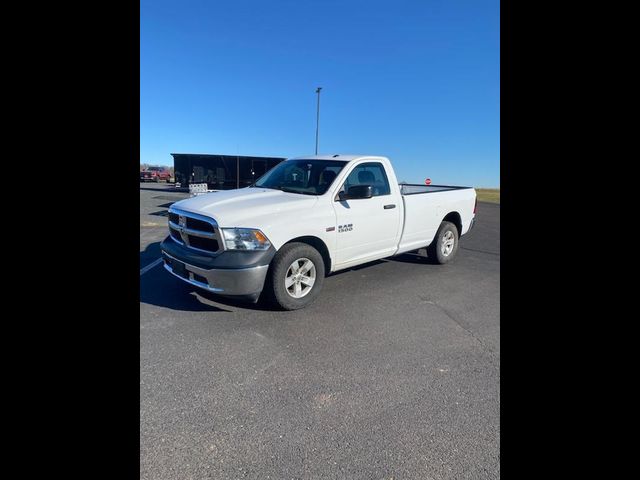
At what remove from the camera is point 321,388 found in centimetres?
262

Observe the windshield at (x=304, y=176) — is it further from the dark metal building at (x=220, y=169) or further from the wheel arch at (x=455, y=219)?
the dark metal building at (x=220, y=169)

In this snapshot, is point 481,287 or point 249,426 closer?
point 249,426

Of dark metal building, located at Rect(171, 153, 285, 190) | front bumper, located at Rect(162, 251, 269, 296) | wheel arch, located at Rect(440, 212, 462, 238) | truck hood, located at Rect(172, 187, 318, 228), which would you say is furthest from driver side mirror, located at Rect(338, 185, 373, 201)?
dark metal building, located at Rect(171, 153, 285, 190)

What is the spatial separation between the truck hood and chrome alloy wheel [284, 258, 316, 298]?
62cm

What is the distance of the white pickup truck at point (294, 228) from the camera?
12.0 feet

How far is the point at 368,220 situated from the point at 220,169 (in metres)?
21.1

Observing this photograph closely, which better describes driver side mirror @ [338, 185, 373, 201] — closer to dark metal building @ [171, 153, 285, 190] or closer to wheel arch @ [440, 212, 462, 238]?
wheel arch @ [440, 212, 462, 238]

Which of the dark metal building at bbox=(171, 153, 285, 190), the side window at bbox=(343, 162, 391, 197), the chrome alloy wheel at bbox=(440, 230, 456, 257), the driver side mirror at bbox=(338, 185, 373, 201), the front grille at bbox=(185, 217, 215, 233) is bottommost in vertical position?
the chrome alloy wheel at bbox=(440, 230, 456, 257)

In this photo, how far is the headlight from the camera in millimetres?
3637
